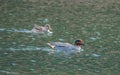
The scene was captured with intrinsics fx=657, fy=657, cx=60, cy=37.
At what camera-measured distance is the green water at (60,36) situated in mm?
24078

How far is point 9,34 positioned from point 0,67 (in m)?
8.14

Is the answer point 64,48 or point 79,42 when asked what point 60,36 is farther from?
point 64,48

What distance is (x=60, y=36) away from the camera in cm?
3158

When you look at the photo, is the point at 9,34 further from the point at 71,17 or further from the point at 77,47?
the point at 71,17

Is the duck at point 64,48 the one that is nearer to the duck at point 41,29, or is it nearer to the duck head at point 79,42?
the duck head at point 79,42

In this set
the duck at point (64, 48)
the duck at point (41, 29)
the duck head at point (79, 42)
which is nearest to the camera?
the duck at point (64, 48)

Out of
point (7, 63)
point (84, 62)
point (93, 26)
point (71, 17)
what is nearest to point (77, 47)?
point (84, 62)

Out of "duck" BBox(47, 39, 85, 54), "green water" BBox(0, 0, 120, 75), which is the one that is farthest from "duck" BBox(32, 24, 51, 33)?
"duck" BBox(47, 39, 85, 54)

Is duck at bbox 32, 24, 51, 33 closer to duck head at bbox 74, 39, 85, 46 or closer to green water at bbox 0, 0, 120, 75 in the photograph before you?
green water at bbox 0, 0, 120, 75

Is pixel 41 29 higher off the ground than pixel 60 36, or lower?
lower

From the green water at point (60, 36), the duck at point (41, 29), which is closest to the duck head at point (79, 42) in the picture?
the green water at point (60, 36)

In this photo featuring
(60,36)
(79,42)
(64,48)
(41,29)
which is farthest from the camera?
(41,29)

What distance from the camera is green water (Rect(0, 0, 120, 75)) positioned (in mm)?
24078

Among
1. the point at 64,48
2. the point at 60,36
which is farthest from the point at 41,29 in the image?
the point at 64,48
